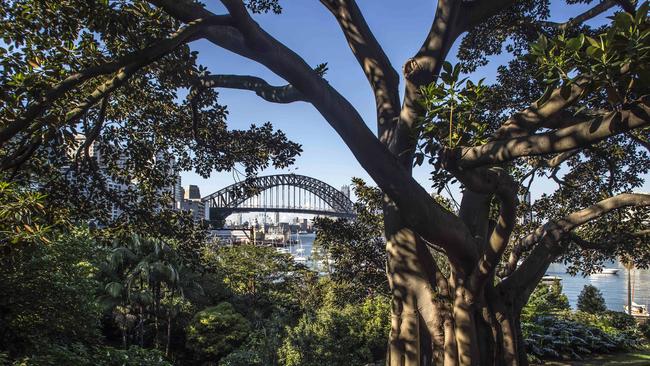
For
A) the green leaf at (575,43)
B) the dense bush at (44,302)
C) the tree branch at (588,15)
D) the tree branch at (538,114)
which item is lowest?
the dense bush at (44,302)

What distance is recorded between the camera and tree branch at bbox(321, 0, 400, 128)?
4363 millimetres

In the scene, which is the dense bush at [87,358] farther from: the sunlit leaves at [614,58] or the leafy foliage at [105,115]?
the sunlit leaves at [614,58]

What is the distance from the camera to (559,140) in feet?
7.70

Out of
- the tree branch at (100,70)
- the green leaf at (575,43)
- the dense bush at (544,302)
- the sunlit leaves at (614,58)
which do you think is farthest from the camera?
the dense bush at (544,302)

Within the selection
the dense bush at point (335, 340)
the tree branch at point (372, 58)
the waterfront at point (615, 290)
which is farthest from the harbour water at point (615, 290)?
the tree branch at point (372, 58)

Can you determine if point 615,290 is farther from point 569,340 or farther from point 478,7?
point 478,7

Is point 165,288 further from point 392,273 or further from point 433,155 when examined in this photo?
point 433,155

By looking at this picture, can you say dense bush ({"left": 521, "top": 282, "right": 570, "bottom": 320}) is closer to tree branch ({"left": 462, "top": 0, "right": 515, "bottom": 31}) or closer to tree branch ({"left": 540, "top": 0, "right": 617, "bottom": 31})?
tree branch ({"left": 540, "top": 0, "right": 617, "bottom": 31})

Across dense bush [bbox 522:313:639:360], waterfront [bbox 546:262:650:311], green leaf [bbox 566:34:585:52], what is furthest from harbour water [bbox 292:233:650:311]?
green leaf [bbox 566:34:585:52]

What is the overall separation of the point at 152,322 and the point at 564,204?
1712cm

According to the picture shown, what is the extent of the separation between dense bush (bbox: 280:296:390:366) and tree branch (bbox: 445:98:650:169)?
998cm

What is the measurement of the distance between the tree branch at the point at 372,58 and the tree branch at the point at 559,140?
186 cm

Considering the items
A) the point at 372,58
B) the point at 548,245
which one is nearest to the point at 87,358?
the point at 372,58

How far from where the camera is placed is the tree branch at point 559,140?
214 centimetres
